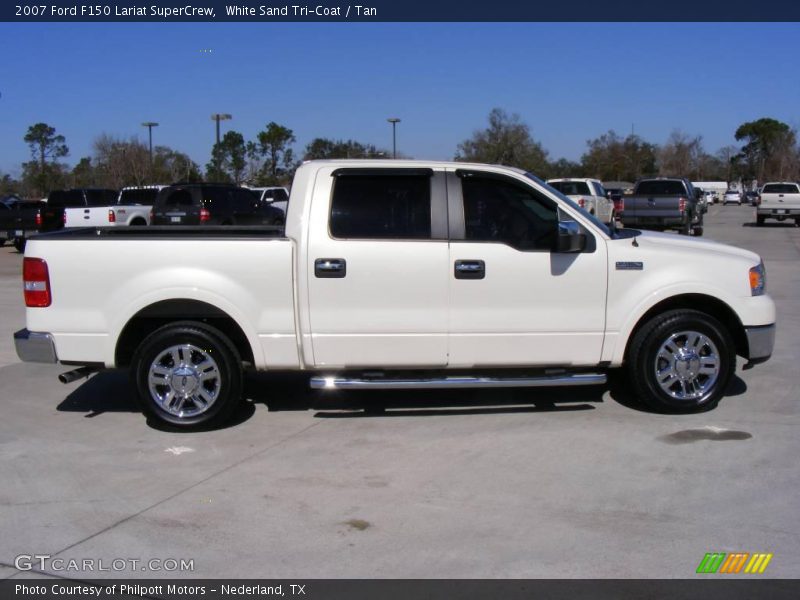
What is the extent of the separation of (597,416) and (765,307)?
1625mm

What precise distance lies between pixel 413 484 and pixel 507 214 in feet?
7.69

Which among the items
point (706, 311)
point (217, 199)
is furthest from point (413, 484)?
point (217, 199)

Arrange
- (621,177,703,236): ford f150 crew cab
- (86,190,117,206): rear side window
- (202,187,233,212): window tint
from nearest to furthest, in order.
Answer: (202,187,233,212): window tint, (621,177,703,236): ford f150 crew cab, (86,190,117,206): rear side window

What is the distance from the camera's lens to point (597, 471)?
17.9 ft

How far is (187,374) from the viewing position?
6363 mm

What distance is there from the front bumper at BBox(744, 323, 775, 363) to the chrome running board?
49.5 inches

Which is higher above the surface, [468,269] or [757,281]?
[468,269]

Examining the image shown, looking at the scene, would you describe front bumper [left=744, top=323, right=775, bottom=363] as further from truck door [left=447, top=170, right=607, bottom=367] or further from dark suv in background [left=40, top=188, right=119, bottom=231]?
dark suv in background [left=40, top=188, right=119, bottom=231]

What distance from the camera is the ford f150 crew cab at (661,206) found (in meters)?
25.0

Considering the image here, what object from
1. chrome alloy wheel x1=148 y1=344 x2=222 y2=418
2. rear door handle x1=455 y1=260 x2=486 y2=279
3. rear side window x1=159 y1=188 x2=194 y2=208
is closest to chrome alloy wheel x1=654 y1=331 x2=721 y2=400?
rear door handle x1=455 y1=260 x2=486 y2=279

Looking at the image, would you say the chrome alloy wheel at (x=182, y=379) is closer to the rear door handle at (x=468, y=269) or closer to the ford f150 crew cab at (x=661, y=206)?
the rear door handle at (x=468, y=269)

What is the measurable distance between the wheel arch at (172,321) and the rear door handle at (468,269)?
1.73 m

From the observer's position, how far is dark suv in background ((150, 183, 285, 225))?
70.0 ft
